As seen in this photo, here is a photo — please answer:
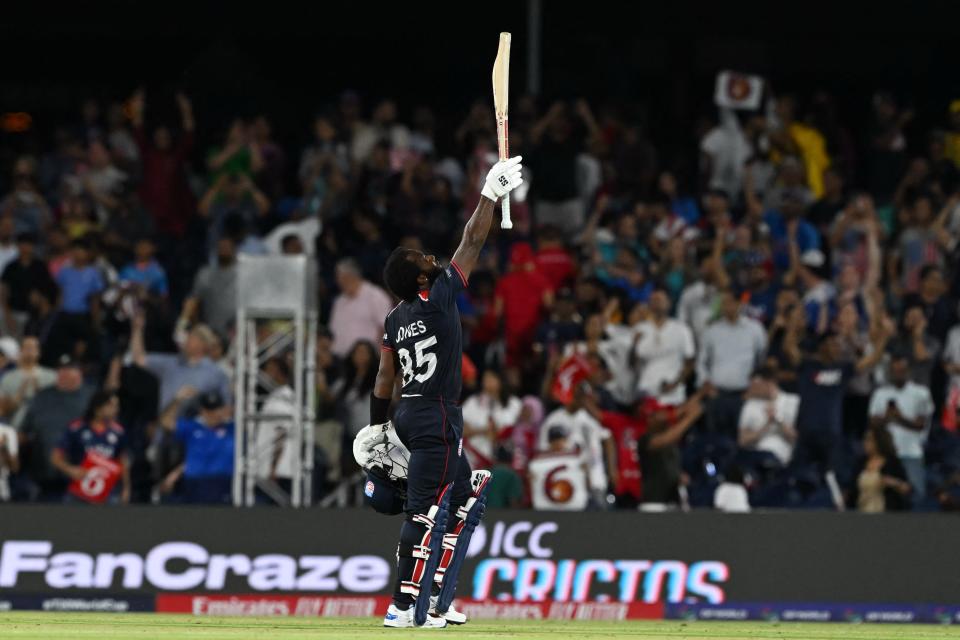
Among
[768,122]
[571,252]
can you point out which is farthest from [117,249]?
[768,122]

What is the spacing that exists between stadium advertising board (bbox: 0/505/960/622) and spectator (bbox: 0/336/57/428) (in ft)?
10.2

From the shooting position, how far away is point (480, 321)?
21.0 meters

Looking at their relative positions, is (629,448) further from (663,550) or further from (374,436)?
(374,436)

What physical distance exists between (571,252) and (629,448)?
348cm

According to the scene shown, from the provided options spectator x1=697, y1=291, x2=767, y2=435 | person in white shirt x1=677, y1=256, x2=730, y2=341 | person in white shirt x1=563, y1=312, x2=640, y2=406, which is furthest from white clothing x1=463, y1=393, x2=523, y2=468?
person in white shirt x1=677, y1=256, x2=730, y2=341

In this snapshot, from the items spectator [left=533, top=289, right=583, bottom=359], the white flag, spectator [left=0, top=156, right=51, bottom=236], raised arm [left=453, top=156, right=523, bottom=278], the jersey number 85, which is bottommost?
spectator [left=533, top=289, right=583, bottom=359]

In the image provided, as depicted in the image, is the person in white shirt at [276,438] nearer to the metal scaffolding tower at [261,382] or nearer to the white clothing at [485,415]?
the metal scaffolding tower at [261,382]

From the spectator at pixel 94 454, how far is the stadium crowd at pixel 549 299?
0.08 feet

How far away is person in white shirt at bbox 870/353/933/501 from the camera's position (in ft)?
63.7

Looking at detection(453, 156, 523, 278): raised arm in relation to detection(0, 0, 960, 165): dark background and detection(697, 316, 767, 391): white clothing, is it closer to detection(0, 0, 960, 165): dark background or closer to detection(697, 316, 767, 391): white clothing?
detection(697, 316, 767, 391): white clothing

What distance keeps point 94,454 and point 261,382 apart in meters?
1.87

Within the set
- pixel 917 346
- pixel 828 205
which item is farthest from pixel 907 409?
pixel 828 205

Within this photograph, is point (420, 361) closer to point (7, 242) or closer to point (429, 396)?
point (429, 396)

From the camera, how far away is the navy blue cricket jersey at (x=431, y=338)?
1128 centimetres
